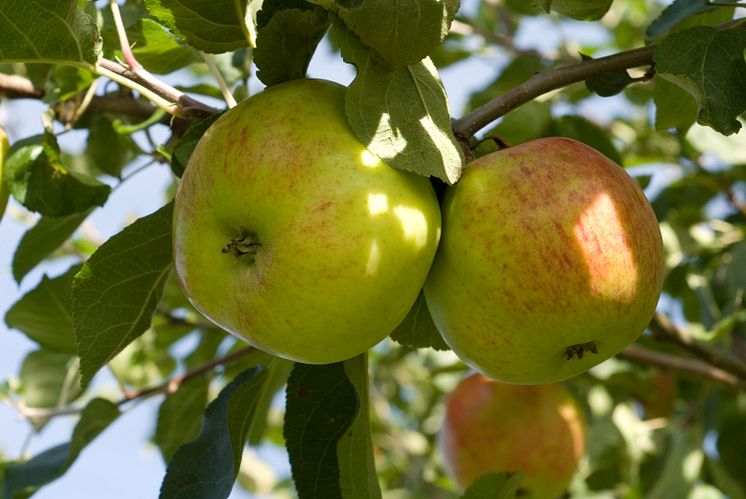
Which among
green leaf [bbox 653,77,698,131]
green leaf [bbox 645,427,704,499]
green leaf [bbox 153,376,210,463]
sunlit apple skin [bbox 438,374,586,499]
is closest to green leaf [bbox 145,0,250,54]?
green leaf [bbox 653,77,698,131]

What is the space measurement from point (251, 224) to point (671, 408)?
218cm

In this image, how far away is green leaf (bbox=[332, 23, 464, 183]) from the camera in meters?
1.10

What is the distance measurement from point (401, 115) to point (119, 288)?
19.5 inches

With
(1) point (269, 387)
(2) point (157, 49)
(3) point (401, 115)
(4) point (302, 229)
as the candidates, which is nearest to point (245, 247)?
(4) point (302, 229)

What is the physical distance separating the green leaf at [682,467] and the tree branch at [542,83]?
1413 mm

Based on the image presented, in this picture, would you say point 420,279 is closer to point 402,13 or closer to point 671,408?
point 402,13

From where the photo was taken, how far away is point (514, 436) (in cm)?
240

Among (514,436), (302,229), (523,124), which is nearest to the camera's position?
(302,229)

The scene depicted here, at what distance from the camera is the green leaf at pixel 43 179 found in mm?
1485

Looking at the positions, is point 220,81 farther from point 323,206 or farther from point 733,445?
point 733,445

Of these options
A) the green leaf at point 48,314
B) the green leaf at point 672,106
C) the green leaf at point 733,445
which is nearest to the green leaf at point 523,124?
the green leaf at point 672,106

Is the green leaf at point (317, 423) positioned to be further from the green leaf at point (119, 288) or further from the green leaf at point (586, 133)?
the green leaf at point (586, 133)

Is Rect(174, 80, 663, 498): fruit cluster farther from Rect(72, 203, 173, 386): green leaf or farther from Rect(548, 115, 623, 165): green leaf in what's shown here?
Rect(548, 115, 623, 165): green leaf

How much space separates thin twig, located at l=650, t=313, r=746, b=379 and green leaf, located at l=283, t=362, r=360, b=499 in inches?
36.7
